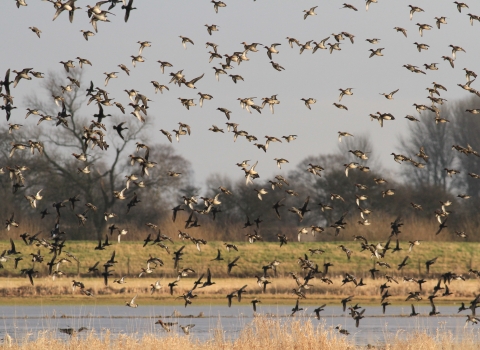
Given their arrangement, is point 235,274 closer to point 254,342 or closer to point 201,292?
point 201,292

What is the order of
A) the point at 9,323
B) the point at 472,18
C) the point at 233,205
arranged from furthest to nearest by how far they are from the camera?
the point at 233,205 → the point at 9,323 → the point at 472,18

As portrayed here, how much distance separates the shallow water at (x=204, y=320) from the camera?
97.0 feet

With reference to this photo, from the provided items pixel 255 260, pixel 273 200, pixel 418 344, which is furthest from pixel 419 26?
pixel 273 200

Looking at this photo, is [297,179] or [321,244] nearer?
[321,244]

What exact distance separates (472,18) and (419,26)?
7.39ft

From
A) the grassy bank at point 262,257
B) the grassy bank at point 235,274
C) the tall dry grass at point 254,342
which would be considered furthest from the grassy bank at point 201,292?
the tall dry grass at point 254,342

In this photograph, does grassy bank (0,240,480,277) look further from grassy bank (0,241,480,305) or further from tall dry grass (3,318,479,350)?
tall dry grass (3,318,479,350)

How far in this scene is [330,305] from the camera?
4156 cm

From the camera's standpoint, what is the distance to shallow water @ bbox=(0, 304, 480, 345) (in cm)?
2957

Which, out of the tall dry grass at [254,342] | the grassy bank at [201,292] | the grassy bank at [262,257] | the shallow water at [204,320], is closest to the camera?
the tall dry grass at [254,342]

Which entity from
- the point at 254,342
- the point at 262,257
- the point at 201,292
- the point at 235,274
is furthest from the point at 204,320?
the point at 262,257

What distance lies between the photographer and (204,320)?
34781 mm

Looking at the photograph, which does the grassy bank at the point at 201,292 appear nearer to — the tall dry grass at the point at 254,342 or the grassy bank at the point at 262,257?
the grassy bank at the point at 262,257

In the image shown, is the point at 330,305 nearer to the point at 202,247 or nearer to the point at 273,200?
the point at 202,247
